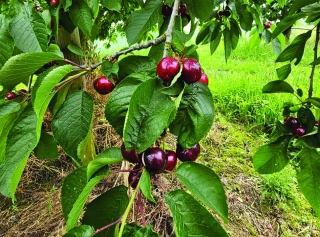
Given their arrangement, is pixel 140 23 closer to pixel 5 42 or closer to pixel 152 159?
pixel 5 42

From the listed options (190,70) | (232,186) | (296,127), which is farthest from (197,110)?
(232,186)

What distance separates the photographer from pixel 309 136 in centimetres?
67

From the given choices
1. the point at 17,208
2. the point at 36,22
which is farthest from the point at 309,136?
the point at 17,208

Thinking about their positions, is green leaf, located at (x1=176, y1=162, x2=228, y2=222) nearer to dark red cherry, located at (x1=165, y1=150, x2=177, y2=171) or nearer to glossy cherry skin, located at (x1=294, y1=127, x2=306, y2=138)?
dark red cherry, located at (x1=165, y1=150, x2=177, y2=171)

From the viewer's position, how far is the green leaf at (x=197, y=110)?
0.38 meters

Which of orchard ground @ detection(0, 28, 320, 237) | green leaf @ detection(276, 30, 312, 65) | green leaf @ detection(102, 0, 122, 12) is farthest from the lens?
orchard ground @ detection(0, 28, 320, 237)

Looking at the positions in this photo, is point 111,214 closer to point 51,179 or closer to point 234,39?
point 234,39

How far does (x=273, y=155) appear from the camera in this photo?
Answer: 2.50 feet

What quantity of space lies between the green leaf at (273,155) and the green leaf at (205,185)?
40cm

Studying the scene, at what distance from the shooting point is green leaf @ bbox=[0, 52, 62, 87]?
1.34 ft

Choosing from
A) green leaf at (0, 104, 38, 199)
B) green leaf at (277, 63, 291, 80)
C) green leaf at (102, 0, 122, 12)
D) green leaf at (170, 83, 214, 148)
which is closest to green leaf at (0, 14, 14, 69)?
green leaf at (0, 104, 38, 199)

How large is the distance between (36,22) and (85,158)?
1102mm

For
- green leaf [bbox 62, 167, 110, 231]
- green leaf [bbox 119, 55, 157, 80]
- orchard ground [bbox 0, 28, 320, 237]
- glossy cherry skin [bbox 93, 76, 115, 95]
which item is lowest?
orchard ground [bbox 0, 28, 320, 237]

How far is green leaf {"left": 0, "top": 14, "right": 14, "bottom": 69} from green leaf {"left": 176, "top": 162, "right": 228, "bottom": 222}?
0.34 metres
